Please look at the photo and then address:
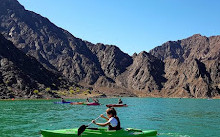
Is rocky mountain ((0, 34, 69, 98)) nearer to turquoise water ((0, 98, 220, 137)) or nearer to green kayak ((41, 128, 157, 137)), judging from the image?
turquoise water ((0, 98, 220, 137))

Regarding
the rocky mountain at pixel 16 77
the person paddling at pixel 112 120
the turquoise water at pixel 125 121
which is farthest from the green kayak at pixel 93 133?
the rocky mountain at pixel 16 77

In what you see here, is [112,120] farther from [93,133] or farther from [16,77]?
[16,77]

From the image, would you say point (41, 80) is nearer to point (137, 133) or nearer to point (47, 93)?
point (47, 93)

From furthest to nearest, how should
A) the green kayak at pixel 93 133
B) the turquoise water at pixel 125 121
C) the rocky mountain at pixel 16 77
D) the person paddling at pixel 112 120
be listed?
the rocky mountain at pixel 16 77, the turquoise water at pixel 125 121, the green kayak at pixel 93 133, the person paddling at pixel 112 120

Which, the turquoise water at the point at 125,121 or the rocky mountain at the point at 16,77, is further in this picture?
the rocky mountain at the point at 16,77

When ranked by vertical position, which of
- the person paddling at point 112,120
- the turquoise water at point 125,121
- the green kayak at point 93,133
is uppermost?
the person paddling at point 112,120

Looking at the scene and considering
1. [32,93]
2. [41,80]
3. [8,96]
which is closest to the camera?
[8,96]

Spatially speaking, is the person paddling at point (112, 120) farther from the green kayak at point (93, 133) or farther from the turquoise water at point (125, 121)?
the turquoise water at point (125, 121)

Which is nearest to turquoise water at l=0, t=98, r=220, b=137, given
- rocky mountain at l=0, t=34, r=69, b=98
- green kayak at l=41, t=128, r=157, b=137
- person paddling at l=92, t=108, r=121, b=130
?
green kayak at l=41, t=128, r=157, b=137

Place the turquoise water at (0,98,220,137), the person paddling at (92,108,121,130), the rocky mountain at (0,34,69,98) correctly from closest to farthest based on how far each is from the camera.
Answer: the person paddling at (92,108,121,130), the turquoise water at (0,98,220,137), the rocky mountain at (0,34,69,98)

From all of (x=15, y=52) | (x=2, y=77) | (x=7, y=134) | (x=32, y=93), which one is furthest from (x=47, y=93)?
(x=7, y=134)

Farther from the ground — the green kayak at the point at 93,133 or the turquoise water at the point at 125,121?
the green kayak at the point at 93,133

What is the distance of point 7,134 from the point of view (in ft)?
90.4

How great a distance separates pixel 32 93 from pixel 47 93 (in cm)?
1303
